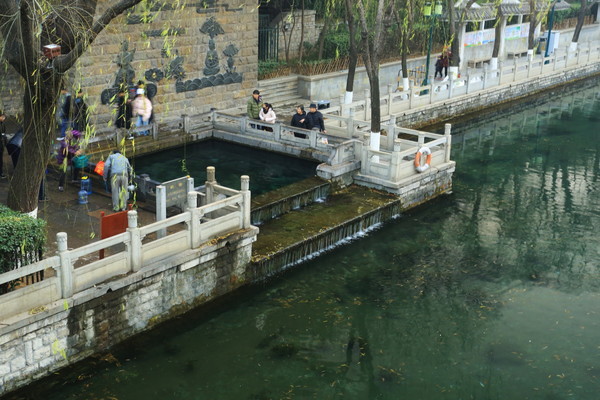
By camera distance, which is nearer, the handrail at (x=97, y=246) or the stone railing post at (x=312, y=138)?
the handrail at (x=97, y=246)

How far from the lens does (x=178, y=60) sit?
24641 millimetres

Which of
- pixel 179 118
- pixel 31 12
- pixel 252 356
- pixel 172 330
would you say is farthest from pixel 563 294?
pixel 179 118

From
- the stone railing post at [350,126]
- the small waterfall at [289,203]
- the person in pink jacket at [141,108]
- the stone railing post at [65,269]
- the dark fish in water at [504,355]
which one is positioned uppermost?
the person in pink jacket at [141,108]

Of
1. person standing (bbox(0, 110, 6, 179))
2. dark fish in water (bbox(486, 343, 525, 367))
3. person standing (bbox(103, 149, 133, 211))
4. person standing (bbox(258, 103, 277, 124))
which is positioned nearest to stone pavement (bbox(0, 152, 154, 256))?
person standing (bbox(0, 110, 6, 179))

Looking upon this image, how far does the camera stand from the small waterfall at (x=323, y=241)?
15.5m

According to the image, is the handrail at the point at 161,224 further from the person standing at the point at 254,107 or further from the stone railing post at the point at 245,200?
the person standing at the point at 254,107

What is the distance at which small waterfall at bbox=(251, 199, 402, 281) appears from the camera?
612 inches

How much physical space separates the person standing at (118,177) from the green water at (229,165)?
14.3 ft

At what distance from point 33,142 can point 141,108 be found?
9.04 m

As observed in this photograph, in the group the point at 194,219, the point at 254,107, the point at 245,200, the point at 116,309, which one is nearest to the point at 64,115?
the point at 254,107

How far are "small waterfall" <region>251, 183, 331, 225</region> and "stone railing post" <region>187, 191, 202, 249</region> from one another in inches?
132

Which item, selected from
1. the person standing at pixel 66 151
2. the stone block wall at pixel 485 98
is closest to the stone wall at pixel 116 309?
the person standing at pixel 66 151

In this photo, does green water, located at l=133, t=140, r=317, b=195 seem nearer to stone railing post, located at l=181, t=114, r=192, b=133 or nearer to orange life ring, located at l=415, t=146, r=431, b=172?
stone railing post, located at l=181, t=114, r=192, b=133

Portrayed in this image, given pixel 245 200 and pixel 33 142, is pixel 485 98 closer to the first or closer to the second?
pixel 245 200
